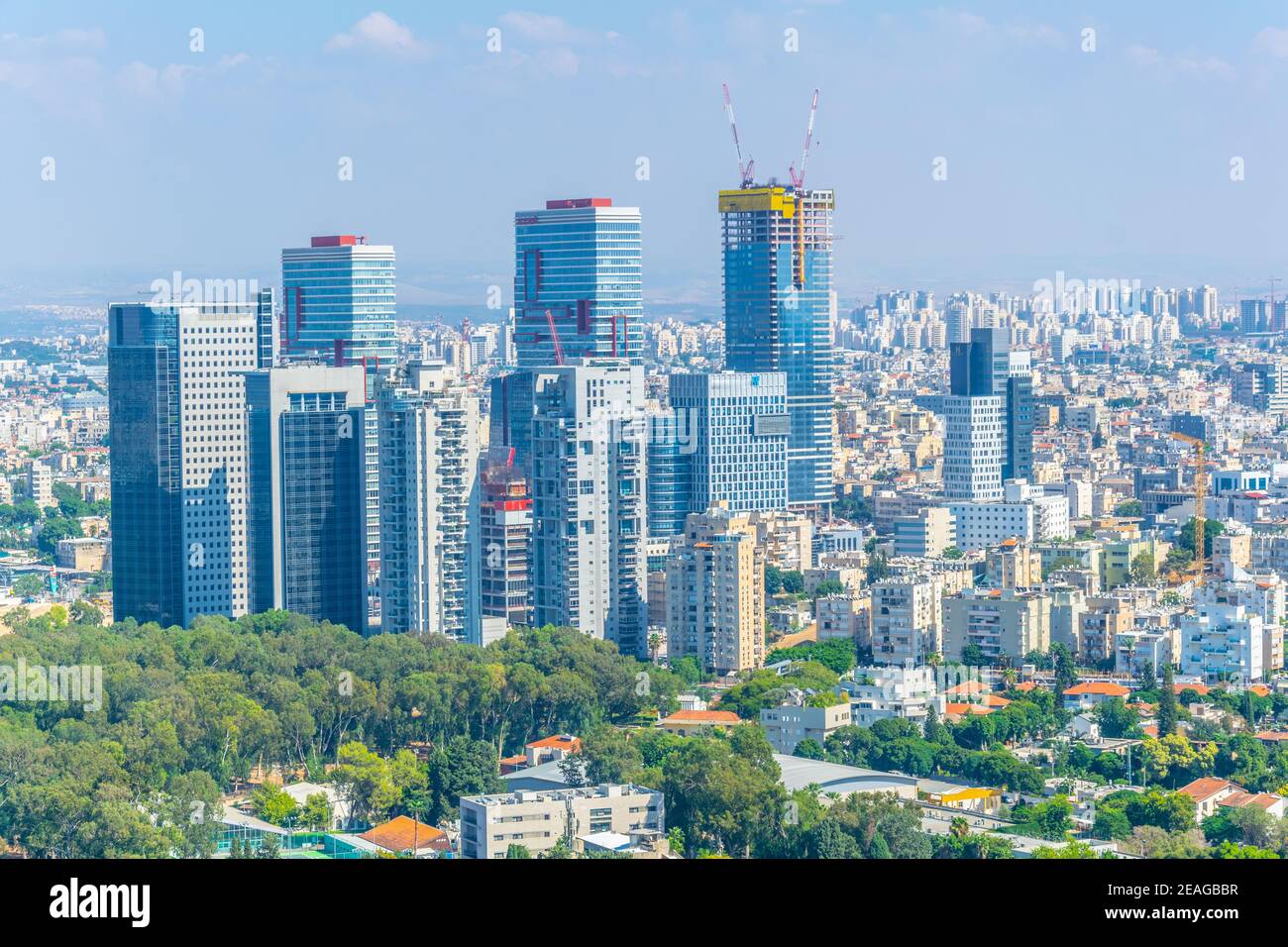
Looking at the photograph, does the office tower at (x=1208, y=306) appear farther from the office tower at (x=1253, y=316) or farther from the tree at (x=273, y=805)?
the tree at (x=273, y=805)

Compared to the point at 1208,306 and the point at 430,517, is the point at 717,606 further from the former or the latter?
the point at 1208,306

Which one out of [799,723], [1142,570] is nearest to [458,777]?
[799,723]

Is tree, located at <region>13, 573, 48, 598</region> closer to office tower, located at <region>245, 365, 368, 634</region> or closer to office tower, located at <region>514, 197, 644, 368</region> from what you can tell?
office tower, located at <region>245, 365, 368, 634</region>

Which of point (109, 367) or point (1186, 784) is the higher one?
point (109, 367)

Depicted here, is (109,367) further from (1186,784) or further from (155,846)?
(1186,784)

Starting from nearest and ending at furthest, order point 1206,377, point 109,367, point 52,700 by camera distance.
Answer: point 52,700
point 109,367
point 1206,377

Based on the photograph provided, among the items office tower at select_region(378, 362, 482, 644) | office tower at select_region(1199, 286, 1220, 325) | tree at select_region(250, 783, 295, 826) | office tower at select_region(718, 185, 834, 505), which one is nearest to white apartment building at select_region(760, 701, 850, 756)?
tree at select_region(250, 783, 295, 826)
